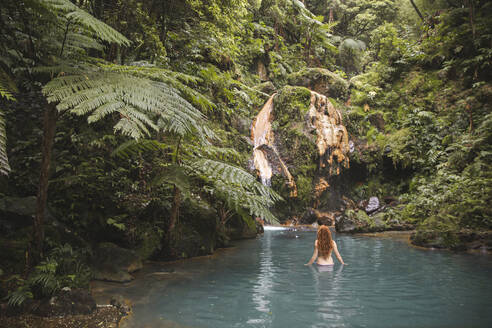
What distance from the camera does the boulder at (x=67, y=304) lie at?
265 cm

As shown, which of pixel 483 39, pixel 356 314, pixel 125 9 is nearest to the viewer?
pixel 356 314

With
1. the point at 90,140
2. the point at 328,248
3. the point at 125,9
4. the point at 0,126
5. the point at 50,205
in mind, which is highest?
the point at 125,9

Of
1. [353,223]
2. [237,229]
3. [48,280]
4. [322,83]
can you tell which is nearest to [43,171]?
[48,280]

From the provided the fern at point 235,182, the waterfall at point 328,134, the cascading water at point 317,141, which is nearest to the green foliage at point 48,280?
the fern at point 235,182

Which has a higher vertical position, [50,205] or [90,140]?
[90,140]

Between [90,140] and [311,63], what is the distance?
16.9m

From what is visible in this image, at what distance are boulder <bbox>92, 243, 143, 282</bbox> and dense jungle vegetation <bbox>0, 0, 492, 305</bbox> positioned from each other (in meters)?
0.11

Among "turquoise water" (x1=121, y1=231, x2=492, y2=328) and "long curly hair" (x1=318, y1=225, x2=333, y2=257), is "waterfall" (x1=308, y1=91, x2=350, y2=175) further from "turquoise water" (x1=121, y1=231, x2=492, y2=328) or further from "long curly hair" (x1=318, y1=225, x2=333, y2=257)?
"long curly hair" (x1=318, y1=225, x2=333, y2=257)

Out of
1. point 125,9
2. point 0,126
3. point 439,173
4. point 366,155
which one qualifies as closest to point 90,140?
point 125,9

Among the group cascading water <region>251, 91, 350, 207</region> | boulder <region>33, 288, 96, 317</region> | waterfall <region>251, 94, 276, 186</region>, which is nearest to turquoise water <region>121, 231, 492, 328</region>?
boulder <region>33, 288, 96, 317</region>

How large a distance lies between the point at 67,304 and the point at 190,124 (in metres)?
2.11

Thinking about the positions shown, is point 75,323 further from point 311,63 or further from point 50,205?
point 311,63

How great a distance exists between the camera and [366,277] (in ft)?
14.8

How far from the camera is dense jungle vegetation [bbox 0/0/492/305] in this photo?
2.88 metres
